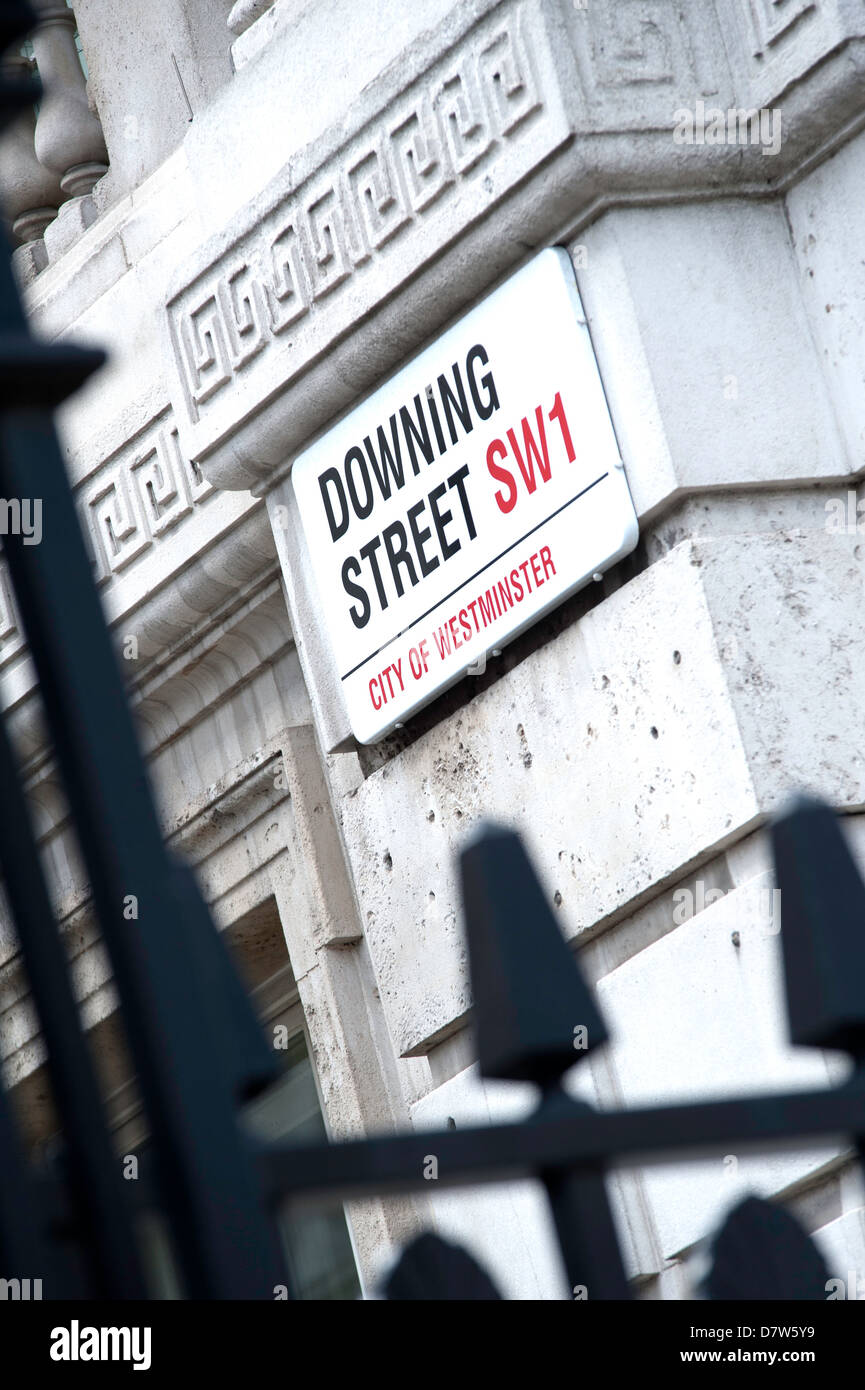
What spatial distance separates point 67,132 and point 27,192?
0.23 metres

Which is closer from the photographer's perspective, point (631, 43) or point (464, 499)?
point (631, 43)

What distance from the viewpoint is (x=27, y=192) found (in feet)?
16.7

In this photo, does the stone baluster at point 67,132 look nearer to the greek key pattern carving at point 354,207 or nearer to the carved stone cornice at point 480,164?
the greek key pattern carving at point 354,207

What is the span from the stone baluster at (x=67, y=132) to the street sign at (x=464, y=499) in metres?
Answer: 1.45

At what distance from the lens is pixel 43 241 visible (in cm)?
512

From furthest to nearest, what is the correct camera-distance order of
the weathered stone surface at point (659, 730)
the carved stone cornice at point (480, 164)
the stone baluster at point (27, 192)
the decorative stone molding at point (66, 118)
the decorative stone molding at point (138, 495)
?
the stone baluster at point (27, 192)
the decorative stone molding at point (66, 118)
the decorative stone molding at point (138, 495)
the carved stone cornice at point (480, 164)
the weathered stone surface at point (659, 730)

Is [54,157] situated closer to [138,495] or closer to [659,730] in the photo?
[138,495]

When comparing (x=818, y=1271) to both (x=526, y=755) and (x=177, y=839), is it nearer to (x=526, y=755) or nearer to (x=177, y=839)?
(x=526, y=755)

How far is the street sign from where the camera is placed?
3.28m

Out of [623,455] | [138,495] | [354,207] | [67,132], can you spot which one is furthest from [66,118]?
[623,455]

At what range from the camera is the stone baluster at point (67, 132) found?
16.1 feet

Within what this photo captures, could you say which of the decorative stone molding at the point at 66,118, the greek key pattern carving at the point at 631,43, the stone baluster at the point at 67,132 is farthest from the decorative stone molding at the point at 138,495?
the greek key pattern carving at the point at 631,43

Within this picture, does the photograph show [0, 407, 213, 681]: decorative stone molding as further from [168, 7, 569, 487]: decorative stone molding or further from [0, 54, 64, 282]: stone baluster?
[0, 54, 64, 282]: stone baluster

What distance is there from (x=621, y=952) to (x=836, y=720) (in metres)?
0.52
